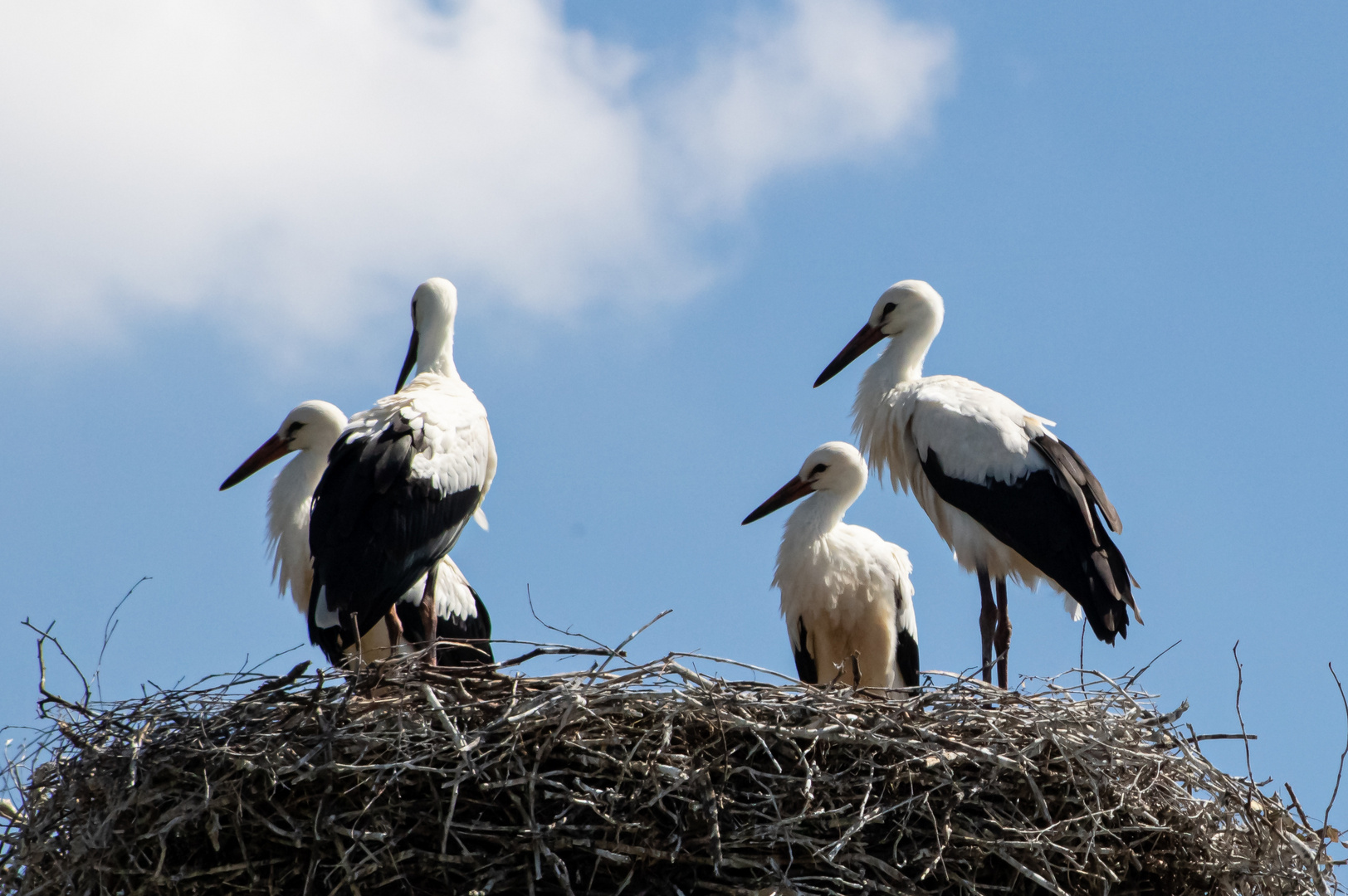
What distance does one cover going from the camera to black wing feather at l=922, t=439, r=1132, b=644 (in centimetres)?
541

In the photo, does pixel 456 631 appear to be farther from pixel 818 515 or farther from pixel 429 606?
pixel 818 515

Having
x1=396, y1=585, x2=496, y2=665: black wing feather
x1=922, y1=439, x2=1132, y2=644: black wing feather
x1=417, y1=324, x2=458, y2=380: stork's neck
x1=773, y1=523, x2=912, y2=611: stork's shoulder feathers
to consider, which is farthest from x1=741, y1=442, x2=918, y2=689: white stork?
x1=417, y1=324, x2=458, y2=380: stork's neck

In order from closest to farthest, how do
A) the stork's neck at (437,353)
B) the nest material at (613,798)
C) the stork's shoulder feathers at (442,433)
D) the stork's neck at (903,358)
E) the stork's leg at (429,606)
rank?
the nest material at (613,798) < the stork's shoulder feathers at (442,433) < the stork's leg at (429,606) < the stork's neck at (437,353) < the stork's neck at (903,358)

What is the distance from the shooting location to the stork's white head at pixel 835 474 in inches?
241

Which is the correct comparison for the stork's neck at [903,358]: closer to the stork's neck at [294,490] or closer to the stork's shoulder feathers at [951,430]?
the stork's shoulder feathers at [951,430]

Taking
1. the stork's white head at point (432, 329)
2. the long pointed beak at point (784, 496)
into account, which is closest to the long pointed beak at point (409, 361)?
the stork's white head at point (432, 329)

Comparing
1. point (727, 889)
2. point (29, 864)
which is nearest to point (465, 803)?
point (727, 889)

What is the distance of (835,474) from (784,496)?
26 centimetres

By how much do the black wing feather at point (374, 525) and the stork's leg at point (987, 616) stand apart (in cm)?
182

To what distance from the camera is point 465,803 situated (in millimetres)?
3699

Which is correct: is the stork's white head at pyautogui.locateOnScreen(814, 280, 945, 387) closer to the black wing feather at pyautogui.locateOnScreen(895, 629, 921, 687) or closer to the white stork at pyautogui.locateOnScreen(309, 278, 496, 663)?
the black wing feather at pyautogui.locateOnScreen(895, 629, 921, 687)

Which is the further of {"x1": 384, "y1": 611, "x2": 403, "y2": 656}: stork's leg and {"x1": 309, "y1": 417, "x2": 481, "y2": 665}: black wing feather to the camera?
{"x1": 384, "y1": 611, "x2": 403, "y2": 656}: stork's leg

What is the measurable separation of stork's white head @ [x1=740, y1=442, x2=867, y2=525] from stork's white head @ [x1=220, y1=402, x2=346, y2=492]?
1727mm

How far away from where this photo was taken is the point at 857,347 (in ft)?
21.4
